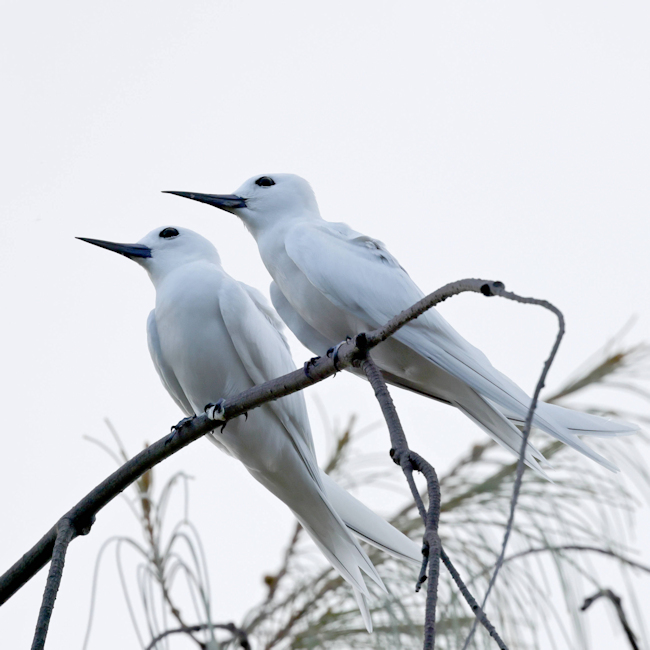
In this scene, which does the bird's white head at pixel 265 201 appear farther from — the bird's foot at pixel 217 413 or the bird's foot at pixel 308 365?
the bird's foot at pixel 308 365

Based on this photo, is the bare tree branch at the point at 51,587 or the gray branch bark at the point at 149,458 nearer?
the bare tree branch at the point at 51,587

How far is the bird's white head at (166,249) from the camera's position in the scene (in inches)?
99.1

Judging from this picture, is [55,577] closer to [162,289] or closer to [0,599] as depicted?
[0,599]

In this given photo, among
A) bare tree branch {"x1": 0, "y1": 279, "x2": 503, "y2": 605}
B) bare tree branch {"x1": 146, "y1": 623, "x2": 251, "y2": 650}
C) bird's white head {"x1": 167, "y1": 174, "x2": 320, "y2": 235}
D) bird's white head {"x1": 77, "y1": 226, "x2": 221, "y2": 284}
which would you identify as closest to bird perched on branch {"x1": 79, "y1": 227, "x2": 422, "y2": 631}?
bird's white head {"x1": 77, "y1": 226, "x2": 221, "y2": 284}

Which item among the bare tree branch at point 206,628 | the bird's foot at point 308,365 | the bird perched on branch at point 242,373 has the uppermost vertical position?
the bird perched on branch at point 242,373

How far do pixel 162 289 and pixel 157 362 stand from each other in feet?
0.64

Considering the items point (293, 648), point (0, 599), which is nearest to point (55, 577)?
point (0, 599)

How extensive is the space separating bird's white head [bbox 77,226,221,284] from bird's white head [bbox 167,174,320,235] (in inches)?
4.7

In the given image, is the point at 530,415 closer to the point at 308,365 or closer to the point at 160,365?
the point at 308,365

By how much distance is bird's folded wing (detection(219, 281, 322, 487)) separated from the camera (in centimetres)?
228

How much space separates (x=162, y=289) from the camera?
2406 millimetres

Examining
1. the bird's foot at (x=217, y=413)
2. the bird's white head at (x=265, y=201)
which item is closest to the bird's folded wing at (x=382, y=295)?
the bird's white head at (x=265, y=201)

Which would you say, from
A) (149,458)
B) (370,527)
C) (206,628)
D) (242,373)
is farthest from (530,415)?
(242,373)

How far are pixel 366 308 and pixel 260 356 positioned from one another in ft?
0.97
